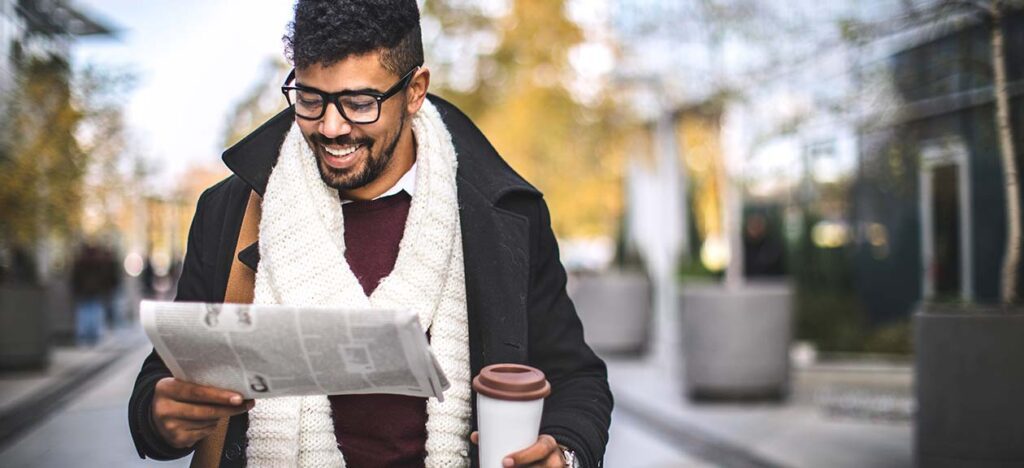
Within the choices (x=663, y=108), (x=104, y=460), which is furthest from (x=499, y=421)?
(x=663, y=108)

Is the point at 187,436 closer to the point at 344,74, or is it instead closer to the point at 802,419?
the point at 344,74

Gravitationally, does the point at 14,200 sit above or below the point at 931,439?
above

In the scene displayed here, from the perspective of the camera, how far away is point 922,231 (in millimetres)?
11336

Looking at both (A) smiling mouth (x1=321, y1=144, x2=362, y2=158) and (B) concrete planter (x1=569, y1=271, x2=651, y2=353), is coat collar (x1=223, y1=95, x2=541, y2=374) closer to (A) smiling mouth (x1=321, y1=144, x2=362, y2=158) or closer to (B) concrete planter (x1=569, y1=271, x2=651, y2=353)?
(A) smiling mouth (x1=321, y1=144, x2=362, y2=158)

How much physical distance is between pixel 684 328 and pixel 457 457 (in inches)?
271

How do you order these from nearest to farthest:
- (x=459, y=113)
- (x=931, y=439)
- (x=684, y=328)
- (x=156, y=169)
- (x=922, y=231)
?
1. (x=459, y=113)
2. (x=931, y=439)
3. (x=684, y=328)
4. (x=922, y=231)
5. (x=156, y=169)

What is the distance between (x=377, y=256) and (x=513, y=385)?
62 cm

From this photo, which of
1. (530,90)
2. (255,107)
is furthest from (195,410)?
(255,107)

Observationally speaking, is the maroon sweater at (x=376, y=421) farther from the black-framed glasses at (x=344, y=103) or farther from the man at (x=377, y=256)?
the black-framed glasses at (x=344, y=103)

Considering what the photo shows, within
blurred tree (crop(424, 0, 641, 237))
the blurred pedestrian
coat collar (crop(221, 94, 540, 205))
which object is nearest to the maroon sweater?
coat collar (crop(221, 94, 540, 205))

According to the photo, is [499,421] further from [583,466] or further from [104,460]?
[104,460]

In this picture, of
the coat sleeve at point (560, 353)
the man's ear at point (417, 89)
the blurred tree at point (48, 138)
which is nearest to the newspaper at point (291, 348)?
the coat sleeve at point (560, 353)

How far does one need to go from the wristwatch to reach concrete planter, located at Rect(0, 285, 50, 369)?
34.1 feet

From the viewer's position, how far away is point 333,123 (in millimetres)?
1899
